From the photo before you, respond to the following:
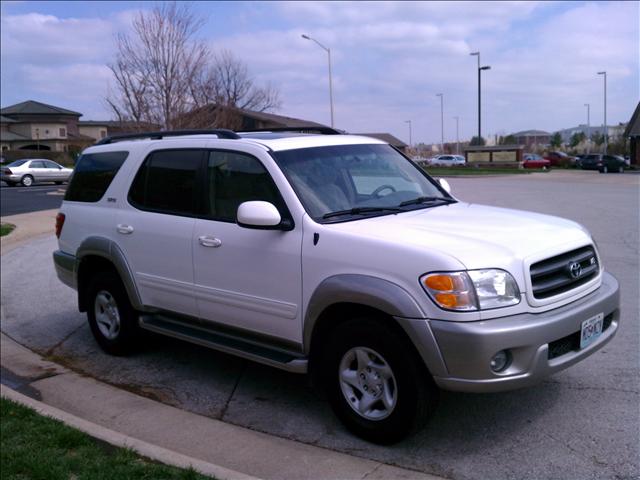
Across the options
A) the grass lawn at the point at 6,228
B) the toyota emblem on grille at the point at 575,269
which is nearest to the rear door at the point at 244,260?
the toyota emblem on grille at the point at 575,269

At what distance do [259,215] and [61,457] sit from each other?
1887mm

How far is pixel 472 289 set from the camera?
3.80 metres

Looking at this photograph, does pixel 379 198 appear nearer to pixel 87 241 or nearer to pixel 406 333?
pixel 406 333

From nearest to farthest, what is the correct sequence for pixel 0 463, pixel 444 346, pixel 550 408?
pixel 444 346, pixel 0 463, pixel 550 408

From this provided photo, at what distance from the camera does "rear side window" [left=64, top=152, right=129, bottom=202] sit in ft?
21.0

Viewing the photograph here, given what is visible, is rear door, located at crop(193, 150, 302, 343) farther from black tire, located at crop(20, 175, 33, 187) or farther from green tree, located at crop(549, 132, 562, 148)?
green tree, located at crop(549, 132, 562, 148)

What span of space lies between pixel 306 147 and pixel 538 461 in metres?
2.68

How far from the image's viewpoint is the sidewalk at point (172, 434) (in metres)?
3.99

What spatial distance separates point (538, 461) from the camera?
3.94m

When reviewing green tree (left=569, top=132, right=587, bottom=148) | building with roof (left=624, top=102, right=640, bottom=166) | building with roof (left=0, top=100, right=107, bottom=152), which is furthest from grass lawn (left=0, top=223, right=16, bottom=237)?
building with roof (left=0, top=100, right=107, bottom=152)

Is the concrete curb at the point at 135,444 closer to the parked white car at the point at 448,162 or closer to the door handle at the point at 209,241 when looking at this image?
the door handle at the point at 209,241

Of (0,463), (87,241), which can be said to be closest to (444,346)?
(0,463)

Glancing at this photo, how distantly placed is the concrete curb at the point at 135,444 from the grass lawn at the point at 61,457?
0.19 ft

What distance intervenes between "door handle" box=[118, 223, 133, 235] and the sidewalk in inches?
51.1
